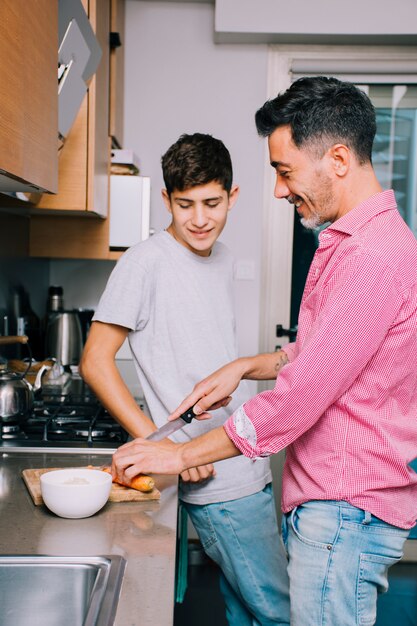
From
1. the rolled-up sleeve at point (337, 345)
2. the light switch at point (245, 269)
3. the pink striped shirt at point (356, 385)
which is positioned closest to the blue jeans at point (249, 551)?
the pink striped shirt at point (356, 385)

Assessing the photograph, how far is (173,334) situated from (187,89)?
216 centimetres

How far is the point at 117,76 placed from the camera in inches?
122

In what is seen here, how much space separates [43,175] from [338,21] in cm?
227

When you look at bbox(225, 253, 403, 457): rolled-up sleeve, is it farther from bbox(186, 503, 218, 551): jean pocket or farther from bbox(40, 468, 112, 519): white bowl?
bbox(186, 503, 218, 551): jean pocket

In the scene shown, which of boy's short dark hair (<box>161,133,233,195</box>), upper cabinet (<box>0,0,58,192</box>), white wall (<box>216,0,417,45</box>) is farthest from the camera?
white wall (<box>216,0,417,45</box>)

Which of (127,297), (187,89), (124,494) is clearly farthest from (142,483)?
(187,89)

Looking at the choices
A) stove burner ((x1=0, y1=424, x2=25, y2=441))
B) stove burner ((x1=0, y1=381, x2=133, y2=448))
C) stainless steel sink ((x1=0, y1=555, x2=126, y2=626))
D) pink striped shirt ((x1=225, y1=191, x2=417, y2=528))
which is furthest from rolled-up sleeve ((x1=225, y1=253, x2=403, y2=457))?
stove burner ((x1=0, y1=424, x2=25, y2=441))

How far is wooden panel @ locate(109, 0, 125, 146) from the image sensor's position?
9.62 ft

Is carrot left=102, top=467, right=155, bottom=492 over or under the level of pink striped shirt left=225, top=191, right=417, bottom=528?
under

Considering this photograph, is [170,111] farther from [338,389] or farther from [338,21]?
[338,389]

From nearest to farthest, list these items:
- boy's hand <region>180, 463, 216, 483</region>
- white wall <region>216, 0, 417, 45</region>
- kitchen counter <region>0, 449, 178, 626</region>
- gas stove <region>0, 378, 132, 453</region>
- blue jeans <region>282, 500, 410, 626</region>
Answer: kitchen counter <region>0, 449, 178, 626</region>
blue jeans <region>282, 500, 410, 626</region>
boy's hand <region>180, 463, 216, 483</region>
gas stove <region>0, 378, 132, 453</region>
white wall <region>216, 0, 417, 45</region>

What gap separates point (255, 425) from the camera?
121cm

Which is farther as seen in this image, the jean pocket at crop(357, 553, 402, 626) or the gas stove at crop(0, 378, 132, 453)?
the gas stove at crop(0, 378, 132, 453)

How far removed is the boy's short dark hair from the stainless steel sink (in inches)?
35.8
